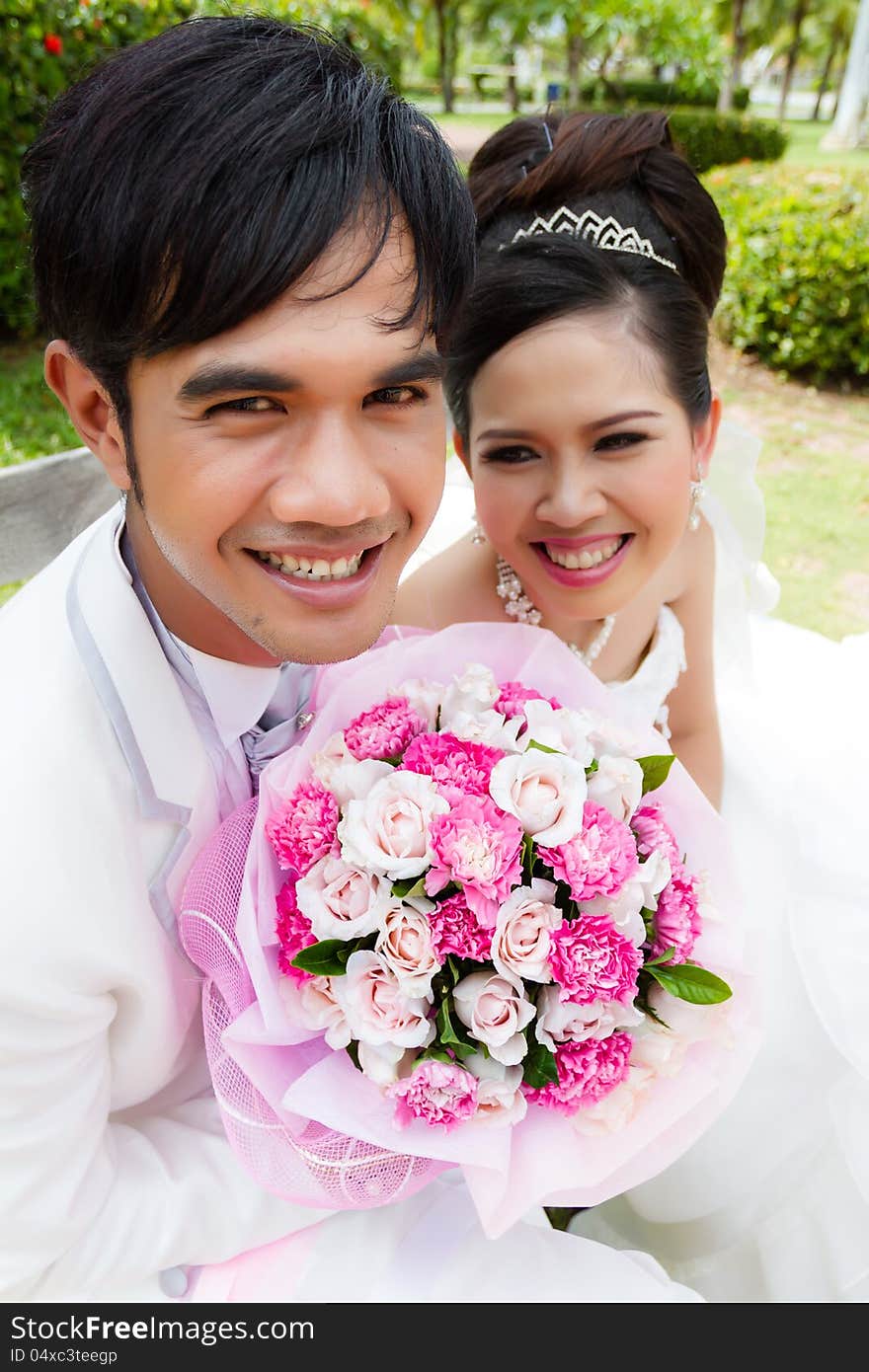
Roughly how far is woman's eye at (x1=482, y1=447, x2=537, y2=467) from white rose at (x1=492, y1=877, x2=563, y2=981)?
105 centimetres

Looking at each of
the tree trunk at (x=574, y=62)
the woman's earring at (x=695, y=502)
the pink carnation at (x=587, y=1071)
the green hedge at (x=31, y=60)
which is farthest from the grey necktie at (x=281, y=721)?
the tree trunk at (x=574, y=62)

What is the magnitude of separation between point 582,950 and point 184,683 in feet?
2.44

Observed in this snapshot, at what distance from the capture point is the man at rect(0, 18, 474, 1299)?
1.25m

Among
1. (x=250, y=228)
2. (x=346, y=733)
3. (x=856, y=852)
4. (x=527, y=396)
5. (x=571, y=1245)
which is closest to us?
(x=250, y=228)

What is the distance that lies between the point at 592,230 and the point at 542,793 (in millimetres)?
1293

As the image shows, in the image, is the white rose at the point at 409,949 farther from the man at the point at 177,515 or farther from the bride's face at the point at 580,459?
the bride's face at the point at 580,459

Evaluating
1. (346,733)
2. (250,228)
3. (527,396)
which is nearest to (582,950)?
(346,733)

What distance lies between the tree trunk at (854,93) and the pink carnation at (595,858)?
92.2 ft

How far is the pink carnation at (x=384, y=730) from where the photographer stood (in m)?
1.55

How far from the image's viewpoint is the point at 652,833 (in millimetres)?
1522

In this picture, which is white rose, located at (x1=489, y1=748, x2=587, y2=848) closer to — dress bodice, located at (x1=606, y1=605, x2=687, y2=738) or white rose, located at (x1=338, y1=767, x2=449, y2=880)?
white rose, located at (x1=338, y1=767, x2=449, y2=880)

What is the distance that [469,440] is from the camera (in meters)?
2.27

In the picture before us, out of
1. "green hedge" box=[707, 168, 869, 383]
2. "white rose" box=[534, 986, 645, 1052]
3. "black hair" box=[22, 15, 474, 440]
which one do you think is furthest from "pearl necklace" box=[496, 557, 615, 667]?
"green hedge" box=[707, 168, 869, 383]
